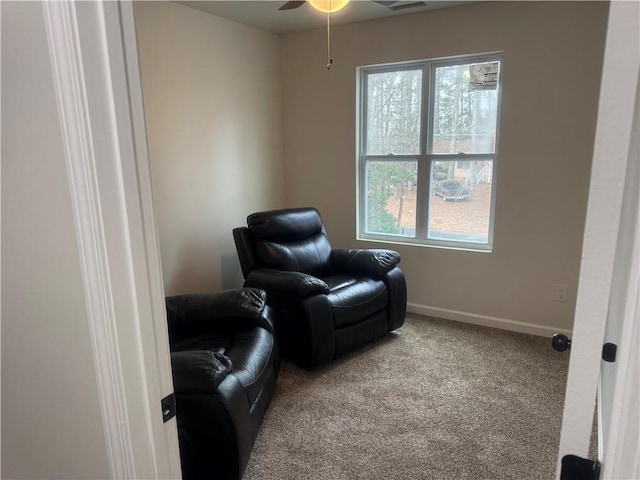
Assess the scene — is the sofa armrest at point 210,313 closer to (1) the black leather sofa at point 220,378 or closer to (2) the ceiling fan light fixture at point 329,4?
(1) the black leather sofa at point 220,378

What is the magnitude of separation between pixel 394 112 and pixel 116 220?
320 centimetres

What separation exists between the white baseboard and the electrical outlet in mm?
222

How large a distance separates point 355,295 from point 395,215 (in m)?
1.13

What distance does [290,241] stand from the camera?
3314 millimetres

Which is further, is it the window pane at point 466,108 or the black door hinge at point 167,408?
the window pane at point 466,108

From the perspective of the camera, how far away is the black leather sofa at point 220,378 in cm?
160

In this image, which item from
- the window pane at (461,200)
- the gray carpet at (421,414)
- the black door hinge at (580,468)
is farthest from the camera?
the window pane at (461,200)

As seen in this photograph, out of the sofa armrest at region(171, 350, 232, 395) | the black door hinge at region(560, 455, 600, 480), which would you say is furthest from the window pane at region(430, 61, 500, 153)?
the black door hinge at region(560, 455, 600, 480)

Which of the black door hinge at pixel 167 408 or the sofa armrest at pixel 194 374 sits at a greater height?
the black door hinge at pixel 167 408

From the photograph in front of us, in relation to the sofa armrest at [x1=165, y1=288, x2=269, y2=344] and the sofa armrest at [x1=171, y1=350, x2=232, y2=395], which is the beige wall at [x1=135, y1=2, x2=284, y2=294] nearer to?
the sofa armrest at [x1=165, y1=288, x2=269, y2=344]

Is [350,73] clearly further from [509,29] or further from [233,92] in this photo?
[509,29]

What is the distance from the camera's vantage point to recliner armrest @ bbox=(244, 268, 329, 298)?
2.66m

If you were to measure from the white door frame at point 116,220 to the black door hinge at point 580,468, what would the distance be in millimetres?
761

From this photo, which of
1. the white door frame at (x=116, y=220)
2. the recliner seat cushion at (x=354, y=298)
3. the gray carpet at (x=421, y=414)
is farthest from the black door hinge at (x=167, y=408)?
Result: the recliner seat cushion at (x=354, y=298)
